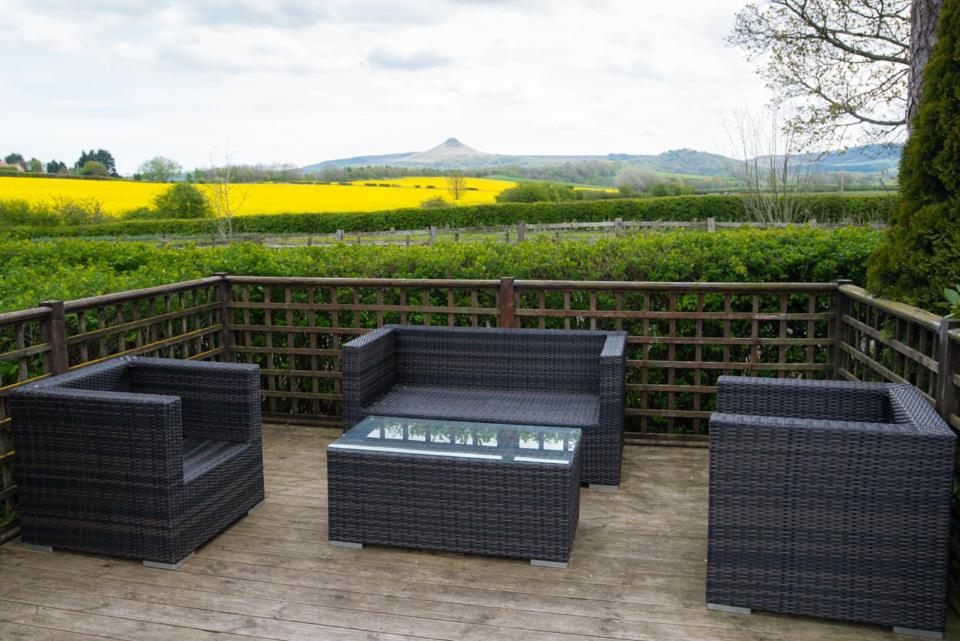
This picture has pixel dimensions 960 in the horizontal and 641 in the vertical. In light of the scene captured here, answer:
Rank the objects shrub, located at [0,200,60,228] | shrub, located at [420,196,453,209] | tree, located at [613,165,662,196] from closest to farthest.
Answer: shrub, located at [0,200,60,228] → shrub, located at [420,196,453,209] → tree, located at [613,165,662,196]

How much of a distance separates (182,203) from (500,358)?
80.0ft

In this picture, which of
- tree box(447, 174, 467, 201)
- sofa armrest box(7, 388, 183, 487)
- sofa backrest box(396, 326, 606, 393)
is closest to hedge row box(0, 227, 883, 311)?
sofa backrest box(396, 326, 606, 393)

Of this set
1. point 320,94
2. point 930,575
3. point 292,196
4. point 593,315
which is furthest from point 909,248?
point 292,196

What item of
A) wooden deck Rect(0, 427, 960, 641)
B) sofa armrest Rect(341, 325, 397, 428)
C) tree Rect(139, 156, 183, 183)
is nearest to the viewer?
wooden deck Rect(0, 427, 960, 641)

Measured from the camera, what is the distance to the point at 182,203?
86.6ft

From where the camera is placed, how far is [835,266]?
4750 millimetres

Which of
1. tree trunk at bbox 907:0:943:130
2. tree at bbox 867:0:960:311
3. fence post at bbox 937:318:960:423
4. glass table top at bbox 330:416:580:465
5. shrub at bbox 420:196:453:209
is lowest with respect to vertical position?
glass table top at bbox 330:416:580:465

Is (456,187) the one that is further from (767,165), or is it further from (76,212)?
(767,165)

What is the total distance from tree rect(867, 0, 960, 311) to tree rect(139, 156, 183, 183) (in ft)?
115

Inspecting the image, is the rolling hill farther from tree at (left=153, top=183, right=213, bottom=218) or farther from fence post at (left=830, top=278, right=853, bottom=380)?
tree at (left=153, top=183, right=213, bottom=218)

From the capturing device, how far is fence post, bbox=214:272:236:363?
211 inches

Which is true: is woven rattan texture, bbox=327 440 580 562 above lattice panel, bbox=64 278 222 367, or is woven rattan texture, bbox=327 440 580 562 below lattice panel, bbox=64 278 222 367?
below

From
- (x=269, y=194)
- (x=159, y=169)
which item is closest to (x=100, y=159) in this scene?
(x=159, y=169)

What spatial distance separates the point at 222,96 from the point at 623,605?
25.6m
